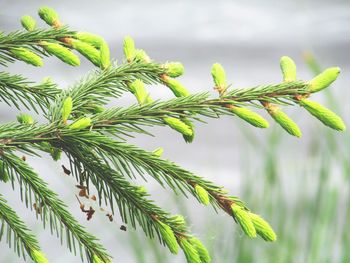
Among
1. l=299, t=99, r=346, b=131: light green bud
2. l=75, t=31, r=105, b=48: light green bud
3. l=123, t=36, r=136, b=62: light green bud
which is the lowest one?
l=299, t=99, r=346, b=131: light green bud

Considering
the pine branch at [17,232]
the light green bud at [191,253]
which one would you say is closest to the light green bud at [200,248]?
the light green bud at [191,253]

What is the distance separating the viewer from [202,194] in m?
0.44

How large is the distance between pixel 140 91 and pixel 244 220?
112mm

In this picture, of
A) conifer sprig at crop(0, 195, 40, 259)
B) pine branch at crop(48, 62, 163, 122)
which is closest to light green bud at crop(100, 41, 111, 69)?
pine branch at crop(48, 62, 163, 122)

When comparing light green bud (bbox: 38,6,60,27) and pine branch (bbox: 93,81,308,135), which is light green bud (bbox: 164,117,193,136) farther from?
light green bud (bbox: 38,6,60,27)

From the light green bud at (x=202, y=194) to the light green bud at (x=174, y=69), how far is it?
0.27ft

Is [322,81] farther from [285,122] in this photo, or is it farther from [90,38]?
[90,38]

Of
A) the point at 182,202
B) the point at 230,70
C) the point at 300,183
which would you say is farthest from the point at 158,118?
the point at 230,70

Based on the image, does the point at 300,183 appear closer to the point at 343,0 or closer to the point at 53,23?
the point at 53,23

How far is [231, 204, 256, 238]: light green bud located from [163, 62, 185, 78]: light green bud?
0.10 metres

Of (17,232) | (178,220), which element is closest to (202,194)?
(178,220)

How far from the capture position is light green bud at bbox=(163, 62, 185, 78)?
0.48 m

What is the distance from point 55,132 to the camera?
0.45 m

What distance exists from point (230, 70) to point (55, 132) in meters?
2.44
